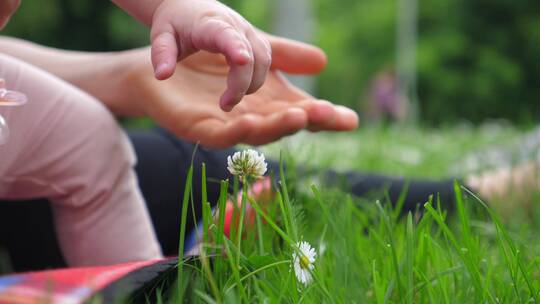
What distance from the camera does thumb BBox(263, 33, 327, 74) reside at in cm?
150

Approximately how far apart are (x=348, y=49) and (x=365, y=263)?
27.6 metres

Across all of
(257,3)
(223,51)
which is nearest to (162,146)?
(223,51)

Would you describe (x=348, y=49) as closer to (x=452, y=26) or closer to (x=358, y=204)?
(x=452, y=26)

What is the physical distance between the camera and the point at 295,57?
1.51 meters

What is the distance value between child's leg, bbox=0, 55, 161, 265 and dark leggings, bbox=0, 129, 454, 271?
21 centimetres

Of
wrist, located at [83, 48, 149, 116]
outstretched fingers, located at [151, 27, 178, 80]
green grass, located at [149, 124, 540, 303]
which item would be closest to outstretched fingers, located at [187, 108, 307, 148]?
green grass, located at [149, 124, 540, 303]

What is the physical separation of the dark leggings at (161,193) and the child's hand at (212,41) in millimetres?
589

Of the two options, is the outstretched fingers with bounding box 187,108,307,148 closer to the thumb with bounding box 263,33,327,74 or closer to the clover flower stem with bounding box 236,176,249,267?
the thumb with bounding box 263,33,327,74

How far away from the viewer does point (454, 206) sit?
182cm

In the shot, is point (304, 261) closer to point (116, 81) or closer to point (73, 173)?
point (73, 173)

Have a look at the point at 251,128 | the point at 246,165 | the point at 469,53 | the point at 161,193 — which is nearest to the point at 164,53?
the point at 246,165

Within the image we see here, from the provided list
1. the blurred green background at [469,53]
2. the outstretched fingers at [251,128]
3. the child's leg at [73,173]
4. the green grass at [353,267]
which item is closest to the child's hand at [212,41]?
the green grass at [353,267]

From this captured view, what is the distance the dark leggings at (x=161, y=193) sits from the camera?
5.45 ft

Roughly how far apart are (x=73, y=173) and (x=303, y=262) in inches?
23.2
